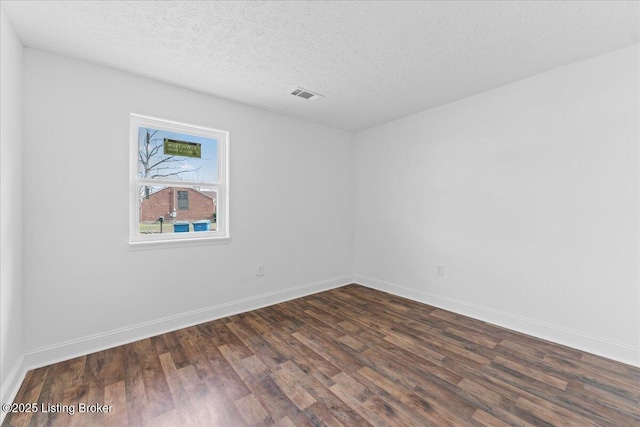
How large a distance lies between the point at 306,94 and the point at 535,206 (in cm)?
269

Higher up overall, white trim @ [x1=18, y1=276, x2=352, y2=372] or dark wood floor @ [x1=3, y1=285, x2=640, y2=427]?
white trim @ [x1=18, y1=276, x2=352, y2=372]

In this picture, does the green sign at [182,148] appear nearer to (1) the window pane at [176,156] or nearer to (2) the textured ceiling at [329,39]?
(1) the window pane at [176,156]

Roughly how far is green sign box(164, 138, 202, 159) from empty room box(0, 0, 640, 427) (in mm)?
25

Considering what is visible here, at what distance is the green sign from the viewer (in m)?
2.87

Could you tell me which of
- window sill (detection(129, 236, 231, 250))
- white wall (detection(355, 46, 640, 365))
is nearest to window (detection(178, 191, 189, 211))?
window sill (detection(129, 236, 231, 250))

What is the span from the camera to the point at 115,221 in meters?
2.48

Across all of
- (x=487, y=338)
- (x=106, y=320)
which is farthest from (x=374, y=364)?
(x=106, y=320)

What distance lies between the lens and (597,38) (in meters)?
2.09

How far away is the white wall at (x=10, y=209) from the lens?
1693mm

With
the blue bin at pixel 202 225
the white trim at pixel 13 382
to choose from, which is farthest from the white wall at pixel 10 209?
the blue bin at pixel 202 225

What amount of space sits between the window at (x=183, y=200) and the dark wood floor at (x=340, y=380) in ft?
4.31

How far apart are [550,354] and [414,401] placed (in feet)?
4.88

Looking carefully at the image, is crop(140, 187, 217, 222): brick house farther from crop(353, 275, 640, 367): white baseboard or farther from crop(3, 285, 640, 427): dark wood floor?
crop(353, 275, 640, 367): white baseboard

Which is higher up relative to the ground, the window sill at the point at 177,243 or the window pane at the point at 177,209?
the window pane at the point at 177,209
